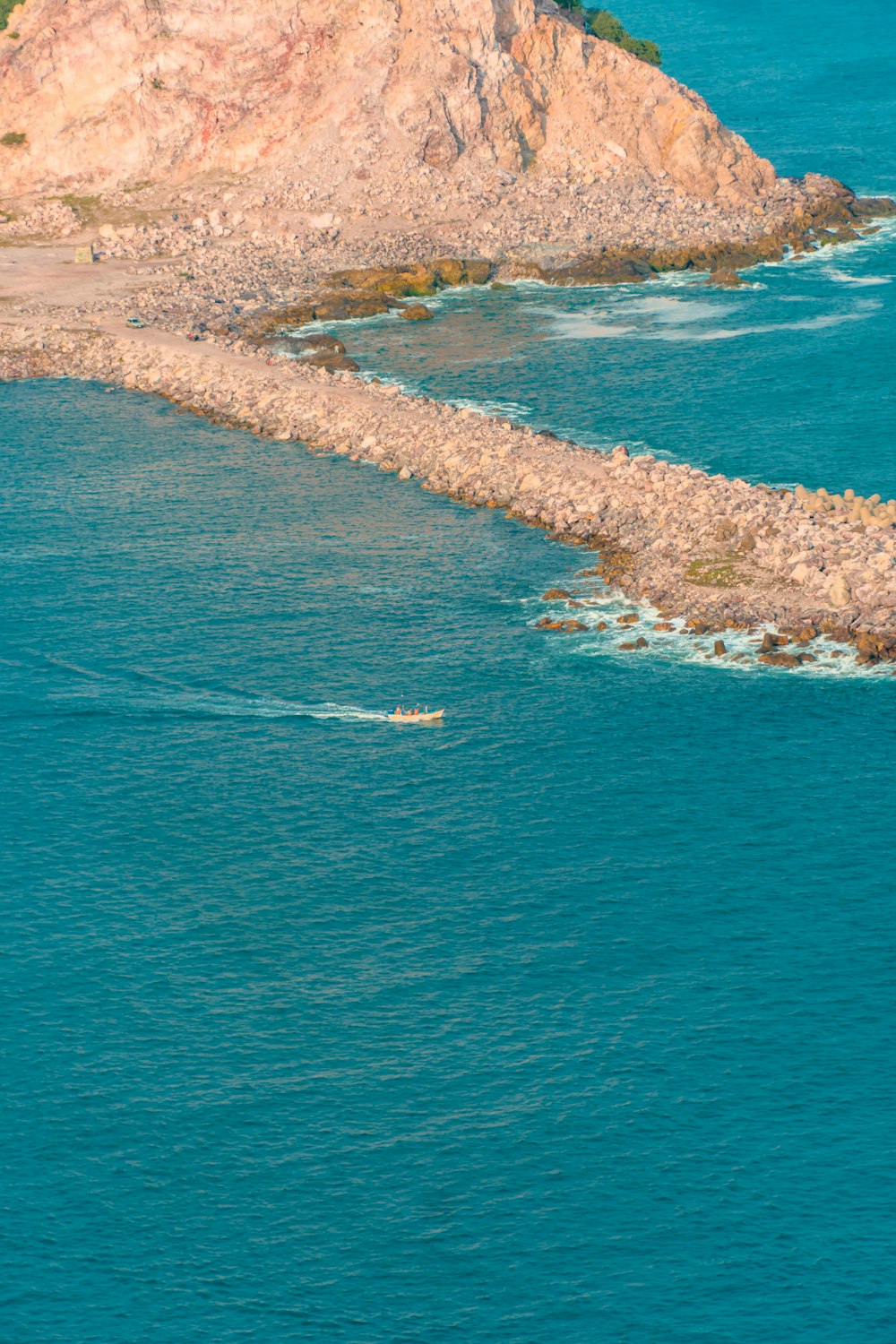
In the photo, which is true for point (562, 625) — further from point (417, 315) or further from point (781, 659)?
point (417, 315)

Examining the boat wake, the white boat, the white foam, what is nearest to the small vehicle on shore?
the white boat

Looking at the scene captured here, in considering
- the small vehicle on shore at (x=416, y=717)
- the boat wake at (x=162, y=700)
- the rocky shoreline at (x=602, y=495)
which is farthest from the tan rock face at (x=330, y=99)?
the small vehicle on shore at (x=416, y=717)

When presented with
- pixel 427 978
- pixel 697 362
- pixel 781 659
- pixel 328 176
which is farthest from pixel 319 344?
pixel 427 978

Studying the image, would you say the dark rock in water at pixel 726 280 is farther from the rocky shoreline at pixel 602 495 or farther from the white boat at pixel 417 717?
the white boat at pixel 417 717

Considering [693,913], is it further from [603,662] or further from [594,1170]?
[603,662]

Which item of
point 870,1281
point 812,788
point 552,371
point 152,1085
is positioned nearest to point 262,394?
point 552,371

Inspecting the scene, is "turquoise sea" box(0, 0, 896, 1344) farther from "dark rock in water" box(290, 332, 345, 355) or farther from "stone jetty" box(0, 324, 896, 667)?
"dark rock in water" box(290, 332, 345, 355)
